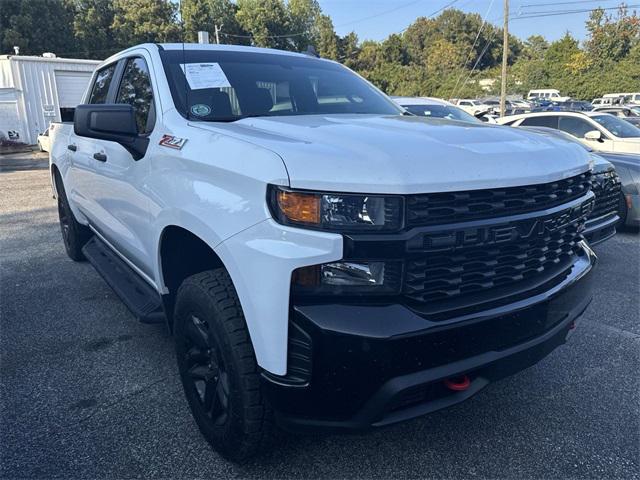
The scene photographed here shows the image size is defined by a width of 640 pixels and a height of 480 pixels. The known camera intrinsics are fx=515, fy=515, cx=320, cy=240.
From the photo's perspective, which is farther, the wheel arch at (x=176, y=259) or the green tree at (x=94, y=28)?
the green tree at (x=94, y=28)

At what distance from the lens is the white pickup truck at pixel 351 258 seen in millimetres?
1724

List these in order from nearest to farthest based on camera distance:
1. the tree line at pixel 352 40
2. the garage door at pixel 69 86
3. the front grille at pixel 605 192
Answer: the front grille at pixel 605 192, the garage door at pixel 69 86, the tree line at pixel 352 40

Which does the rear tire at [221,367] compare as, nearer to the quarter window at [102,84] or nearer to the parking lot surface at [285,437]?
the parking lot surface at [285,437]

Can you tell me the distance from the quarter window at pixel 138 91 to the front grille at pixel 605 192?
4011 mm

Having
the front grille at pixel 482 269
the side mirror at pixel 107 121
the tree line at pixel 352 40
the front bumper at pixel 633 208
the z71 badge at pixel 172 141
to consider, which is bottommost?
the front bumper at pixel 633 208

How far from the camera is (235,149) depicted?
201 cm

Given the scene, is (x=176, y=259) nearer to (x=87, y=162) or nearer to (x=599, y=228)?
(x=87, y=162)

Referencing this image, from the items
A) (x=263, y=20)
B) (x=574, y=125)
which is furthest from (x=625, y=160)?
(x=263, y=20)

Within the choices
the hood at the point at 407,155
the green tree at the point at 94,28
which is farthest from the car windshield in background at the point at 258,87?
the green tree at the point at 94,28

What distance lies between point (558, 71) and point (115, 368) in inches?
2276

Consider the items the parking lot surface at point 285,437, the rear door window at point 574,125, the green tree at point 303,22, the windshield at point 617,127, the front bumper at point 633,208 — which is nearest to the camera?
the parking lot surface at point 285,437

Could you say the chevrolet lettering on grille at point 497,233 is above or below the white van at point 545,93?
above

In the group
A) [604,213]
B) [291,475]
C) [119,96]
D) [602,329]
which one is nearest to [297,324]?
[291,475]

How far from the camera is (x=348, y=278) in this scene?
1.75m
